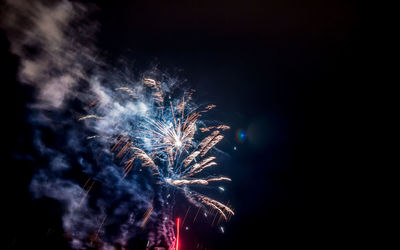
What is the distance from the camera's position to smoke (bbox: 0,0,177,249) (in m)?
6.49

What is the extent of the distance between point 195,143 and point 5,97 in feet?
33.8

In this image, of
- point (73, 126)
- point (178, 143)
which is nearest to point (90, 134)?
point (73, 126)

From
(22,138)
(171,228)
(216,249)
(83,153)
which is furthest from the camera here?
(216,249)

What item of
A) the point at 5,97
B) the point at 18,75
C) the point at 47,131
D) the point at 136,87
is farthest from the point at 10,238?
the point at 136,87

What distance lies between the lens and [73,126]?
962 cm

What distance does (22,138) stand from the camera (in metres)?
8.97

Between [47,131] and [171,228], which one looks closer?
[47,131]

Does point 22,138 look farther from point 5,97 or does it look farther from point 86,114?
point 86,114

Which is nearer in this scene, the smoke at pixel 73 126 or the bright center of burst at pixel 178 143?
the smoke at pixel 73 126

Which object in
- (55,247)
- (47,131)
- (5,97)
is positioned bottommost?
(55,247)

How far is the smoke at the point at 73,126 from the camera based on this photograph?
21.3 ft

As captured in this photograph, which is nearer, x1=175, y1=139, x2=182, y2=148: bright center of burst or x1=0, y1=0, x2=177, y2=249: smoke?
x1=0, y1=0, x2=177, y2=249: smoke

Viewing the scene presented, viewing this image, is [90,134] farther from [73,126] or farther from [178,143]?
[178,143]

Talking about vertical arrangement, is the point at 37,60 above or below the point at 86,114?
above
